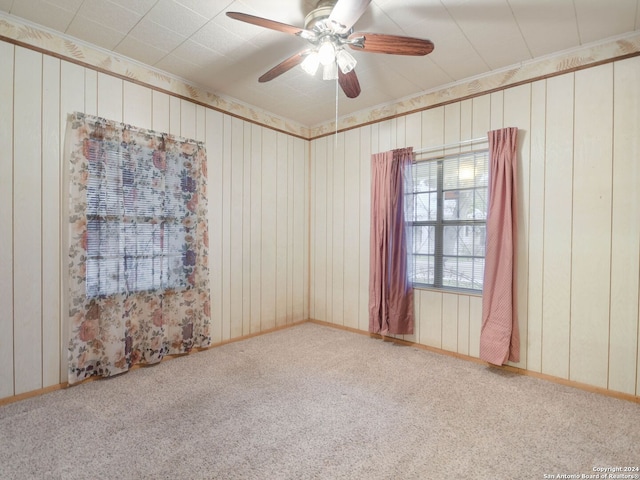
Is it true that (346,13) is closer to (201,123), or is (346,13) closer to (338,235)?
Answer: (201,123)

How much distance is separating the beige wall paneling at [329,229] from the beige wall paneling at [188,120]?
1.68 meters

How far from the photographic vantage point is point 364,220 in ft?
12.6

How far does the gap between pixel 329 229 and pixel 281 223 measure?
2.05ft

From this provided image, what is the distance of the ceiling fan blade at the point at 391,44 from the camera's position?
1839 millimetres

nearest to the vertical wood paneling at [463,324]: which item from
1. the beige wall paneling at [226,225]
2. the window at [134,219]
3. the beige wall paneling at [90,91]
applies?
the beige wall paneling at [226,225]

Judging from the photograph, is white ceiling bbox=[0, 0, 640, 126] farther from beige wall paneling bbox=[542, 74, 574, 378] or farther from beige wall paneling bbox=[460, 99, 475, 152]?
beige wall paneling bbox=[542, 74, 574, 378]

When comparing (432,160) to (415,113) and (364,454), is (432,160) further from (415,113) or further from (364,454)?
(364,454)

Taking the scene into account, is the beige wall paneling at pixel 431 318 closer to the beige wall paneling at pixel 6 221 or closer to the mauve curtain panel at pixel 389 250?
the mauve curtain panel at pixel 389 250

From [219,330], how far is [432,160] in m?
2.85

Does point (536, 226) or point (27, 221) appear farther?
point (536, 226)

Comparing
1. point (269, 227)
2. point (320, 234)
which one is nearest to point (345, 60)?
point (269, 227)

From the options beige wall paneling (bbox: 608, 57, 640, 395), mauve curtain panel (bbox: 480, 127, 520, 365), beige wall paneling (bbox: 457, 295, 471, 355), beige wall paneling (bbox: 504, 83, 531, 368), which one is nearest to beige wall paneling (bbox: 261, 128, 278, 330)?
beige wall paneling (bbox: 457, 295, 471, 355)

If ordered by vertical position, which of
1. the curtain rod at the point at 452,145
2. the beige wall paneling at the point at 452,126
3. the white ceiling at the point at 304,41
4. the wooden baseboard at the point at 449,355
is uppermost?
Result: the white ceiling at the point at 304,41

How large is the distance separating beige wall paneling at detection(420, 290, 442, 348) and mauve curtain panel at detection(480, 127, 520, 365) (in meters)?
0.47
